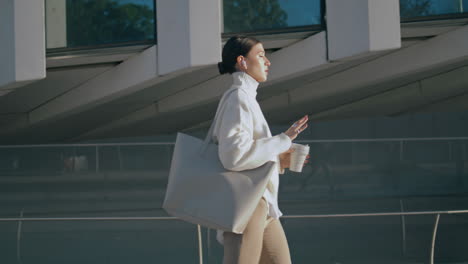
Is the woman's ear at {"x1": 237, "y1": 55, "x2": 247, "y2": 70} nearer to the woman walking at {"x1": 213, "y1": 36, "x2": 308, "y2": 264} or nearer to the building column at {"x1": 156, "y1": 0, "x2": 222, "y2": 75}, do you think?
the woman walking at {"x1": 213, "y1": 36, "x2": 308, "y2": 264}

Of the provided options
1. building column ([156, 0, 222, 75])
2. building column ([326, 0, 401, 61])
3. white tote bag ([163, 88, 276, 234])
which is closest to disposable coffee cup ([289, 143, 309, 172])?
white tote bag ([163, 88, 276, 234])

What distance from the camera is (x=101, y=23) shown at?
10688 mm

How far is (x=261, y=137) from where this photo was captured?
2.87 metres

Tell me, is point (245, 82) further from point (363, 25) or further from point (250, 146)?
point (363, 25)

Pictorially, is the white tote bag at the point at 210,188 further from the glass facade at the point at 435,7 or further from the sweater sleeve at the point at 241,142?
the glass facade at the point at 435,7

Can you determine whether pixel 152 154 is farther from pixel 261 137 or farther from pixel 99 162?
pixel 261 137

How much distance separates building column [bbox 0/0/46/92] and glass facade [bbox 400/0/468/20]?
5675mm

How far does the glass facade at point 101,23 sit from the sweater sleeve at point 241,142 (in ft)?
25.8

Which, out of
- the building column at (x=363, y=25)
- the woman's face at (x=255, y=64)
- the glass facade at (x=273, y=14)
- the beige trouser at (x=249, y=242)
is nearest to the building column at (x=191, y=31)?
the glass facade at (x=273, y=14)

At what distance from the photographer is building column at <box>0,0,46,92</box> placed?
9.67 meters

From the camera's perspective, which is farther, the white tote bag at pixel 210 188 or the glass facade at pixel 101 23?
the glass facade at pixel 101 23

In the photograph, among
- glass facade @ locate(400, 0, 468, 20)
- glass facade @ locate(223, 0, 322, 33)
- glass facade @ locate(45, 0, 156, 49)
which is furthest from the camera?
glass facade @ locate(400, 0, 468, 20)

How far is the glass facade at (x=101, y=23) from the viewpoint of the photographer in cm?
1038

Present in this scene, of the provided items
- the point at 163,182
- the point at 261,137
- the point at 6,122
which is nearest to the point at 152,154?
the point at 163,182
